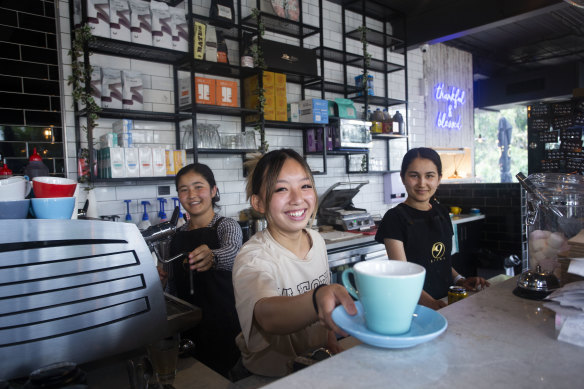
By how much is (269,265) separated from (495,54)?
335 inches

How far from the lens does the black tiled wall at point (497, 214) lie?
4.73 m

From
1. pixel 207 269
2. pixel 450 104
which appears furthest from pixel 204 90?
pixel 450 104

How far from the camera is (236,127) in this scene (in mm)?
3957

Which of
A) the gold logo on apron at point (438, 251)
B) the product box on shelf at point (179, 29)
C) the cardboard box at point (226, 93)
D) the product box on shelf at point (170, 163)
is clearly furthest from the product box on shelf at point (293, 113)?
the gold logo on apron at point (438, 251)

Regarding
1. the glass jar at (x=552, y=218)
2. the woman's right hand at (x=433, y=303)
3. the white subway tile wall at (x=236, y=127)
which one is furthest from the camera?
the white subway tile wall at (x=236, y=127)

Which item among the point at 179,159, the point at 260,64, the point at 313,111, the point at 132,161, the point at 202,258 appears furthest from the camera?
the point at 313,111

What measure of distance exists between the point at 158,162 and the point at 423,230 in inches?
79.1

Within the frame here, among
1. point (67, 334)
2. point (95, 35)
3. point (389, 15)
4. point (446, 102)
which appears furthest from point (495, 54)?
point (67, 334)

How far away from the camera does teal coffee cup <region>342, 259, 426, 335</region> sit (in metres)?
0.63

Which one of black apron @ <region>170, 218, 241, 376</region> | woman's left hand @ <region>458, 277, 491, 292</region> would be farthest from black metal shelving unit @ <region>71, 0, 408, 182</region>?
woman's left hand @ <region>458, 277, 491, 292</region>

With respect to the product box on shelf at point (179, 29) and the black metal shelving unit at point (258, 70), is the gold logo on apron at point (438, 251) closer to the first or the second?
the black metal shelving unit at point (258, 70)

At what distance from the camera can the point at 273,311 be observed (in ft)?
3.18

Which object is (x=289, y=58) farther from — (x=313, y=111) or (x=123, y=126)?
(x=123, y=126)

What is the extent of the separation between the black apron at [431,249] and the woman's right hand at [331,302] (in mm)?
1273
